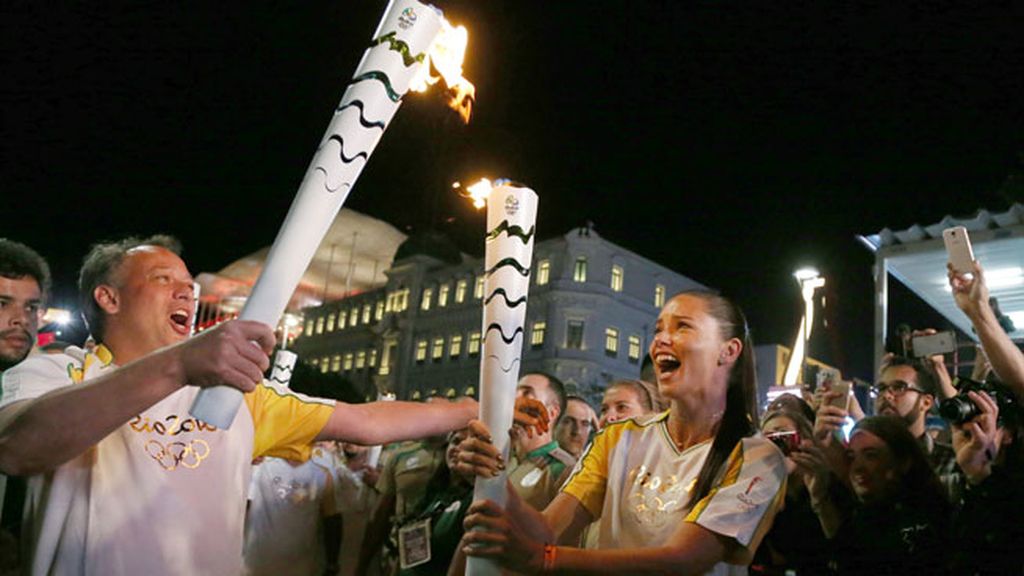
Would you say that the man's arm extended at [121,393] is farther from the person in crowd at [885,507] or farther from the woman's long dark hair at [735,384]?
the person in crowd at [885,507]

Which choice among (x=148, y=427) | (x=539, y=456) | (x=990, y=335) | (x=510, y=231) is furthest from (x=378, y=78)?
(x=539, y=456)

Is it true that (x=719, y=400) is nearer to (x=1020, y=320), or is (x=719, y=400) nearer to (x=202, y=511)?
(x=202, y=511)

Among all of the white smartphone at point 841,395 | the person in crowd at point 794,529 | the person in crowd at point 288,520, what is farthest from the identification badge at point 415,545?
the white smartphone at point 841,395

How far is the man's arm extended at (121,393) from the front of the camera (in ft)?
6.22

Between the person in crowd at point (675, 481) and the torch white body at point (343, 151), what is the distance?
0.83 meters

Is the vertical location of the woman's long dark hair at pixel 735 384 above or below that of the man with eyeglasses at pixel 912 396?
below

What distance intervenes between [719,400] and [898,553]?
1.55 metres

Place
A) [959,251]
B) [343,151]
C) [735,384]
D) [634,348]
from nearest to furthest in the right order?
[343,151] < [735,384] < [959,251] < [634,348]

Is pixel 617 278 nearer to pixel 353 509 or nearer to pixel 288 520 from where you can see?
pixel 353 509

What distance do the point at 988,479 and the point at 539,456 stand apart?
2486 millimetres

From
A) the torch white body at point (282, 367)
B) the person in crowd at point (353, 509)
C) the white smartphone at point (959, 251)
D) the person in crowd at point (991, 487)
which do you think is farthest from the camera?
the torch white body at point (282, 367)

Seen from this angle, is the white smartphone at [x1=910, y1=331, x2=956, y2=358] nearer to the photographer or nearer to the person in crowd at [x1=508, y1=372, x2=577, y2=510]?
the photographer

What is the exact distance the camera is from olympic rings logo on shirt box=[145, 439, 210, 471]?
2.64 m

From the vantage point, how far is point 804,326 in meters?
11.7
